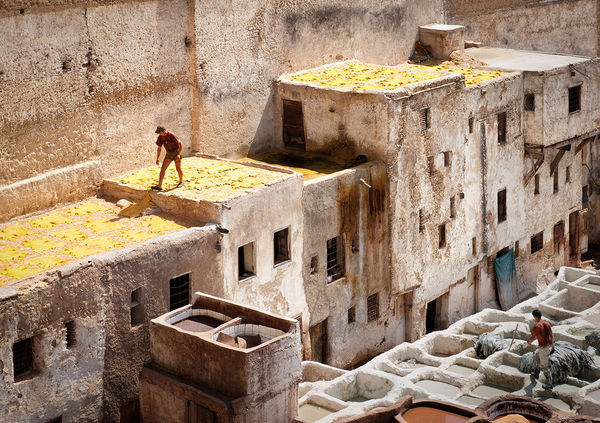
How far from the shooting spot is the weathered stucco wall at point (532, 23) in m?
41.4

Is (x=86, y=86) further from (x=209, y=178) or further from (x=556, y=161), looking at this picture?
(x=556, y=161)

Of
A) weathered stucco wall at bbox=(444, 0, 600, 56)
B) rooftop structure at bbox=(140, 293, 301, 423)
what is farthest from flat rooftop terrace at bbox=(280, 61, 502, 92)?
rooftop structure at bbox=(140, 293, 301, 423)

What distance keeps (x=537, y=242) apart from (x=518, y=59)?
19.4ft

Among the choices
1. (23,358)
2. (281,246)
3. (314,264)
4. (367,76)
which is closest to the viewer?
(23,358)

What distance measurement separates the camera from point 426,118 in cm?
3131

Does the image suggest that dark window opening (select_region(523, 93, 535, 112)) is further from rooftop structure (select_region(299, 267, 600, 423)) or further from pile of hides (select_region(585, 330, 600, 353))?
pile of hides (select_region(585, 330, 600, 353))

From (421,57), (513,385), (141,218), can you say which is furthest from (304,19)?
(513,385)

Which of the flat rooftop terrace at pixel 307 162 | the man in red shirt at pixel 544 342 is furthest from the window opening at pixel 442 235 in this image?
the man in red shirt at pixel 544 342

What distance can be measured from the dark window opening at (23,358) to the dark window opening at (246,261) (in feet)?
19.6

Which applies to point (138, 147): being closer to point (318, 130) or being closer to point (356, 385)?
point (318, 130)

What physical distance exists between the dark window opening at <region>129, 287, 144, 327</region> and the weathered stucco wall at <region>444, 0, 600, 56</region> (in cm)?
1930

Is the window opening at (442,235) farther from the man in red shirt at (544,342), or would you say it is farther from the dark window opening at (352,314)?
the man in red shirt at (544,342)

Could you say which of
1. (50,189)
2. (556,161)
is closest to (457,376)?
(50,189)

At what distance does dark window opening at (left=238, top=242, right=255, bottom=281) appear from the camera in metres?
26.9
